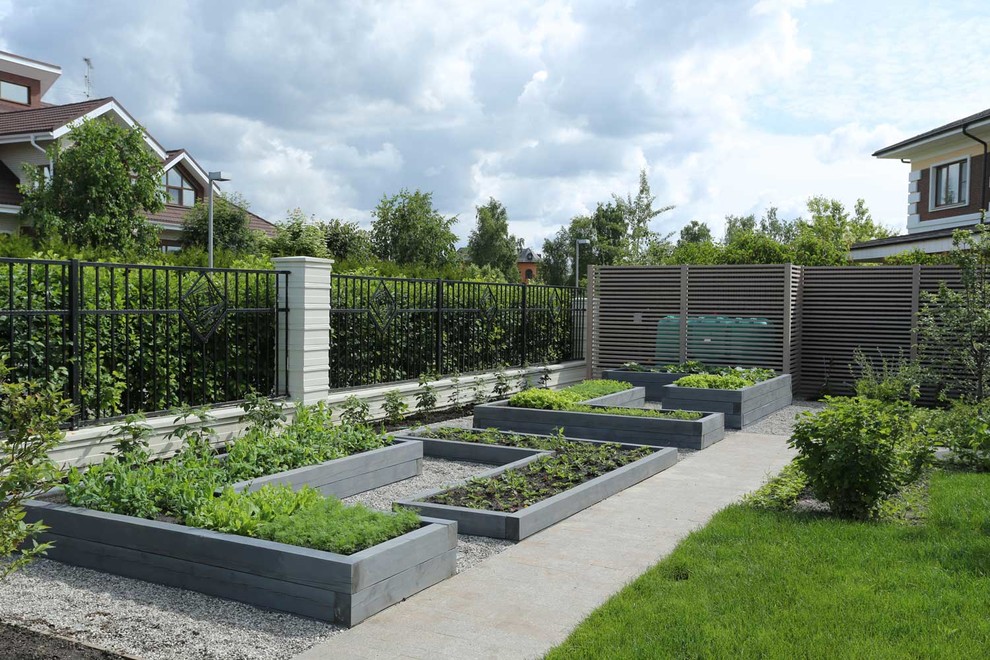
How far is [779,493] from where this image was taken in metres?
7.40

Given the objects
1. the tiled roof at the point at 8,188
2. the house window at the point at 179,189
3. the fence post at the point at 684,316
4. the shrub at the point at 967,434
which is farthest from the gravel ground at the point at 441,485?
the house window at the point at 179,189

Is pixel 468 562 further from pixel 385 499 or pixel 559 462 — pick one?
pixel 559 462

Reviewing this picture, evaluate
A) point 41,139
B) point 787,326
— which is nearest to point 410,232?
point 41,139

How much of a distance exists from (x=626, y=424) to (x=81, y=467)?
6.28m

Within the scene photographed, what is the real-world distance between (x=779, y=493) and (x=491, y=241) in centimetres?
5253

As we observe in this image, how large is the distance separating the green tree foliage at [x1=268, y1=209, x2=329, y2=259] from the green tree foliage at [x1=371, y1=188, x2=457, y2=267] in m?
5.25

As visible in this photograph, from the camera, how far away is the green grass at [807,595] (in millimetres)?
4281

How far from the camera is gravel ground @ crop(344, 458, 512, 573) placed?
19.9 ft

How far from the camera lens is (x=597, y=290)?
61.2 feet

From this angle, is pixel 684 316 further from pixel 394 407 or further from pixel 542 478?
pixel 542 478

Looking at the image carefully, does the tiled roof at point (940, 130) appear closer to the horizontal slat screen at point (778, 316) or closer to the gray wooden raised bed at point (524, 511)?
the horizontal slat screen at point (778, 316)

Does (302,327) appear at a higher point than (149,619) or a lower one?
higher

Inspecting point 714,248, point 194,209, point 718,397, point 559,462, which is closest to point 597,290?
point 714,248

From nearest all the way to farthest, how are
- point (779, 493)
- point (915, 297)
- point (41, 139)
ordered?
1. point (779, 493)
2. point (915, 297)
3. point (41, 139)
